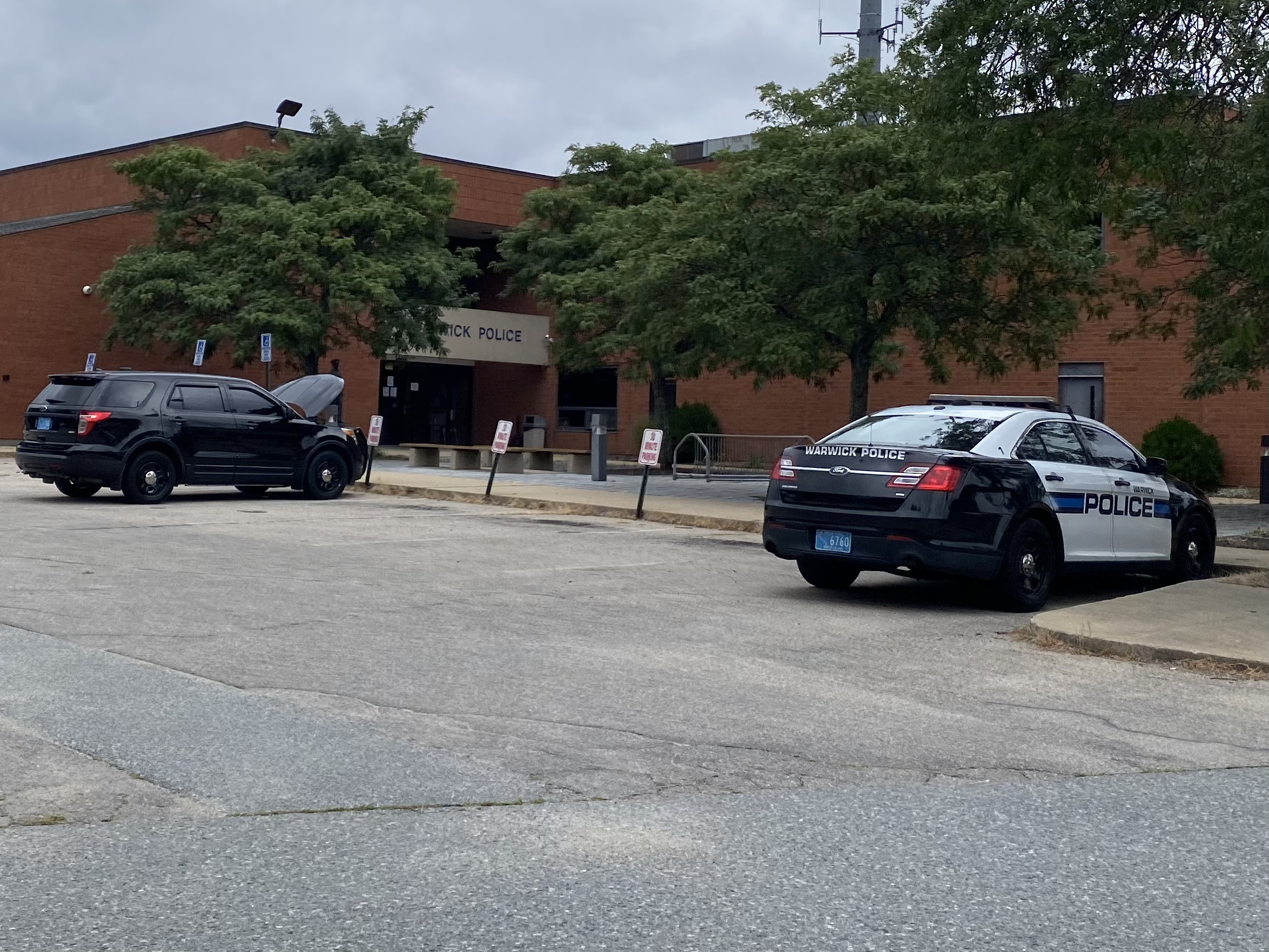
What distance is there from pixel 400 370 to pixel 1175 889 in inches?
1866

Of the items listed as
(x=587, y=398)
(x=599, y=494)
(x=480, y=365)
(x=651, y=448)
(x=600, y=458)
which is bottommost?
(x=599, y=494)

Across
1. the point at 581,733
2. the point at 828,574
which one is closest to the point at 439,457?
the point at 828,574

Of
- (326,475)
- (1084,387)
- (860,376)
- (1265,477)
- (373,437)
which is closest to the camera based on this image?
(326,475)

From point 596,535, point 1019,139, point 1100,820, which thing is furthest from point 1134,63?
point 1100,820

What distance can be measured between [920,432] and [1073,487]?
130 cm

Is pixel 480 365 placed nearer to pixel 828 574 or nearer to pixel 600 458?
pixel 600 458

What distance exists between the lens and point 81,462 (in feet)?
63.9

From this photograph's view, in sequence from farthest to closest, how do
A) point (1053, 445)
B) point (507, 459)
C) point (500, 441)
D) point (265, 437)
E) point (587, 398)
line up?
1. point (587, 398)
2. point (507, 459)
3. point (500, 441)
4. point (265, 437)
5. point (1053, 445)

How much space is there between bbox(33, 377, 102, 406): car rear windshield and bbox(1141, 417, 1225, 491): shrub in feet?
65.6

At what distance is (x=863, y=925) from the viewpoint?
14.3 feet

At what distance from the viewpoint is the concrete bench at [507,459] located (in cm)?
3250

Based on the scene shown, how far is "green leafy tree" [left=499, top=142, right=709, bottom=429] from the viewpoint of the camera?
32.8m

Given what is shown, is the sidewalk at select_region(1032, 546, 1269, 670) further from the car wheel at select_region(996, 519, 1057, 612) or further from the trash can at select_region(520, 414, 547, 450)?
the trash can at select_region(520, 414, 547, 450)

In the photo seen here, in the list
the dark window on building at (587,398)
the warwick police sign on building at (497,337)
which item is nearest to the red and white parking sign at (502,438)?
the warwick police sign on building at (497,337)
